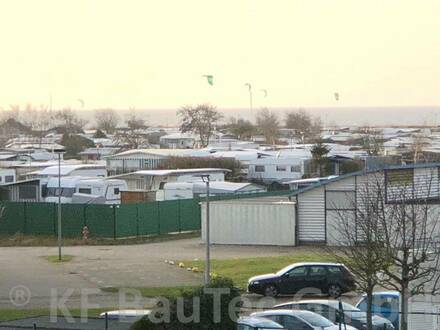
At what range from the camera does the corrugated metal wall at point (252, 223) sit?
40.0m

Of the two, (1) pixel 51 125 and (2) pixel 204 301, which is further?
(1) pixel 51 125

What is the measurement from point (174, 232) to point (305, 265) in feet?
66.7

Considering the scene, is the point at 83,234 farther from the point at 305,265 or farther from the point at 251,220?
the point at 305,265

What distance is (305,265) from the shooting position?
2689 centimetres

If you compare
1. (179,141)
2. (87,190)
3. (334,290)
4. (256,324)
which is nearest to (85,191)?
(87,190)

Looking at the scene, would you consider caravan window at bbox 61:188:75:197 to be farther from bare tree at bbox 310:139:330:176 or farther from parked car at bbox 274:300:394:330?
parked car at bbox 274:300:394:330

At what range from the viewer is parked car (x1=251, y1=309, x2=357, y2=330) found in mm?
18000

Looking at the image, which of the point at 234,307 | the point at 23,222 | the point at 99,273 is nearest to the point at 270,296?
the point at 99,273

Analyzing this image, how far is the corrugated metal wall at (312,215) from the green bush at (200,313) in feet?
79.0

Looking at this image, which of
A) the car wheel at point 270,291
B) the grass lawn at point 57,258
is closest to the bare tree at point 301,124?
the grass lawn at point 57,258

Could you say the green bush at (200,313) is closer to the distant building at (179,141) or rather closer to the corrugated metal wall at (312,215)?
the corrugated metal wall at (312,215)

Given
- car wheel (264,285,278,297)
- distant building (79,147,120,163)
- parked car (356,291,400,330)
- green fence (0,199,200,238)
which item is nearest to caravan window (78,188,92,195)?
green fence (0,199,200,238)

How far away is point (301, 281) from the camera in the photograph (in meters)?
26.7

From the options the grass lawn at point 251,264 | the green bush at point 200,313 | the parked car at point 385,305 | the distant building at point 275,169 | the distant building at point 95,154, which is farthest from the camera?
the distant building at point 95,154
